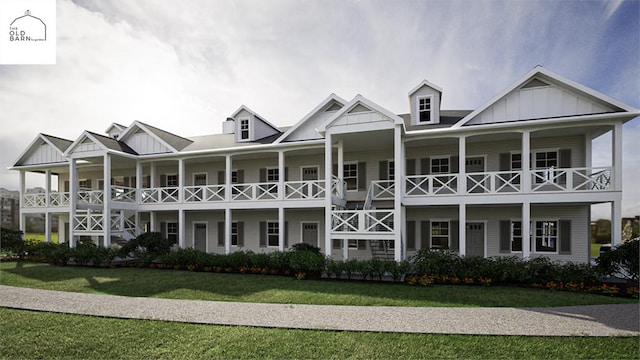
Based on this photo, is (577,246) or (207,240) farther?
(207,240)

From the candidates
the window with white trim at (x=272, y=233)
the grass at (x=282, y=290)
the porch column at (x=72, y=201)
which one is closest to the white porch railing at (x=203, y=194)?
the window with white trim at (x=272, y=233)

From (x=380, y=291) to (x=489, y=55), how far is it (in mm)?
9175

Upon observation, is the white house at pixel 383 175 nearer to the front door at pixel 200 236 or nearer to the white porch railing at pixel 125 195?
the front door at pixel 200 236

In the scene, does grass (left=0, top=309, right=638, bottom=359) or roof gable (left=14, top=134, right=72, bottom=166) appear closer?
grass (left=0, top=309, right=638, bottom=359)

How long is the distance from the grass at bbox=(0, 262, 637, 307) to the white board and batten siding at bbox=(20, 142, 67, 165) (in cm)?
966

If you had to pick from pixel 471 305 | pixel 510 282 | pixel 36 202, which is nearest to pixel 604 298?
pixel 510 282

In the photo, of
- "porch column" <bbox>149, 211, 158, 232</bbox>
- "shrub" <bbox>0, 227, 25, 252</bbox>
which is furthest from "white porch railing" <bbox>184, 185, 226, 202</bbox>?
"shrub" <bbox>0, 227, 25, 252</bbox>

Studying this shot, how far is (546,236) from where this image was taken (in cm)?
1506

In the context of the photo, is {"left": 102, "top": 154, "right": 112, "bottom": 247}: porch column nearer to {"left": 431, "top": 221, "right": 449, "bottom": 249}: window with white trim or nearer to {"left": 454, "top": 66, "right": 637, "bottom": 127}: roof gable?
{"left": 431, "top": 221, "right": 449, "bottom": 249}: window with white trim

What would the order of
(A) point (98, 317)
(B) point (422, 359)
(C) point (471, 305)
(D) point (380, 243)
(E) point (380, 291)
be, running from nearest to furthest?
(B) point (422, 359) < (A) point (98, 317) < (C) point (471, 305) < (E) point (380, 291) < (D) point (380, 243)

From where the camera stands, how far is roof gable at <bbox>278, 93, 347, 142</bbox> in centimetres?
1628

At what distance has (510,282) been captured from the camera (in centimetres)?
1160

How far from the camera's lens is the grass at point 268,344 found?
5.69m

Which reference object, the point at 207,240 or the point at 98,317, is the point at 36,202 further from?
the point at 98,317
